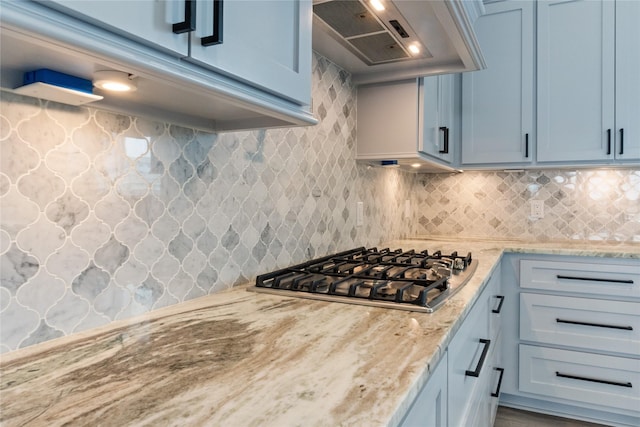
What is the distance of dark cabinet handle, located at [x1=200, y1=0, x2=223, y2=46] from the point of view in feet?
2.14

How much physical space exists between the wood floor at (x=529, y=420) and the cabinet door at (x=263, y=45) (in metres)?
2.24

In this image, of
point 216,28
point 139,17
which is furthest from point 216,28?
point 139,17

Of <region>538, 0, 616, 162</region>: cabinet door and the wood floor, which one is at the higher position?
<region>538, 0, 616, 162</region>: cabinet door

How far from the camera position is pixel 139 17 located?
57 cm

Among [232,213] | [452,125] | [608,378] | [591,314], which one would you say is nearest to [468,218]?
[452,125]

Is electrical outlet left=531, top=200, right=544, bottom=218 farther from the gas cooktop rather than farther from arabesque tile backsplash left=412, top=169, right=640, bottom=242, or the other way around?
the gas cooktop

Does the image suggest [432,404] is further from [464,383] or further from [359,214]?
[359,214]

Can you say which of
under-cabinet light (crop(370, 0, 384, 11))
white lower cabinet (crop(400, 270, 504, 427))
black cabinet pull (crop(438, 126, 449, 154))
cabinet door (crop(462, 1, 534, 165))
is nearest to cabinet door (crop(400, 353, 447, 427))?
white lower cabinet (crop(400, 270, 504, 427))

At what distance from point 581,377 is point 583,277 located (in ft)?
1.80

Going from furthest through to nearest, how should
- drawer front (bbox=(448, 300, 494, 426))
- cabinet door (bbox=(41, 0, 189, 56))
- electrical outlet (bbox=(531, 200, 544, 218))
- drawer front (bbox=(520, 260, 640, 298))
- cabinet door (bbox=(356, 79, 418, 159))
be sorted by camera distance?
electrical outlet (bbox=(531, 200, 544, 218)) → drawer front (bbox=(520, 260, 640, 298)) → cabinet door (bbox=(356, 79, 418, 159)) → drawer front (bbox=(448, 300, 494, 426)) → cabinet door (bbox=(41, 0, 189, 56))

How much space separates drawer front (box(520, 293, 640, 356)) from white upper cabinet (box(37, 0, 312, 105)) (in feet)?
6.78

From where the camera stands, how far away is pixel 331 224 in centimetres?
194

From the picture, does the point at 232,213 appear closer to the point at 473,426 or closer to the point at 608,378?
the point at 473,426

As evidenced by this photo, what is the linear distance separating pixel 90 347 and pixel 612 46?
2916 millimetres
